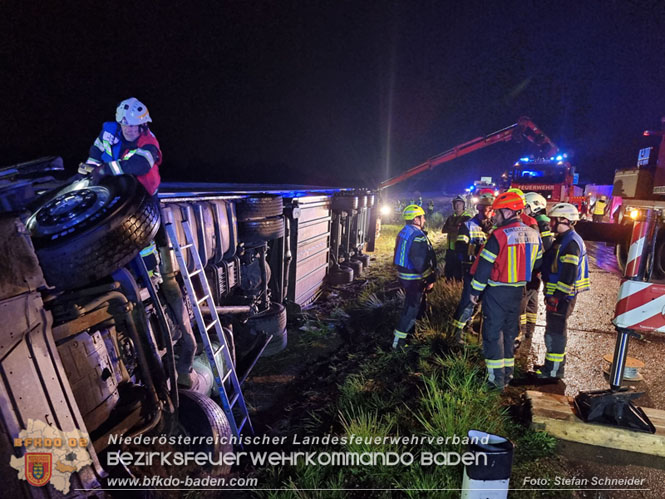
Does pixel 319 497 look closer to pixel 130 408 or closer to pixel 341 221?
pixel 130 408

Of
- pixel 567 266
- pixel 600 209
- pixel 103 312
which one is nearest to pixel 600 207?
pixel 600 209

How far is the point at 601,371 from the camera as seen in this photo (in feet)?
13.3

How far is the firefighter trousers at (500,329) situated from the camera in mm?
3533

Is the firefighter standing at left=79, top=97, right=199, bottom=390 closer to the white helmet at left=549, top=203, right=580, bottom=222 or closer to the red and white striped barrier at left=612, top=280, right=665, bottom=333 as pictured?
the red and white striped barrier at left=612, top=280, right=665, bottom=333

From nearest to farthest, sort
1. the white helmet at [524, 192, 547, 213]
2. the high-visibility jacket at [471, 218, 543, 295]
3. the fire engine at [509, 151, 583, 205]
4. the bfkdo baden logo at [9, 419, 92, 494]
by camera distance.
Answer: the bfkdo baden logo at [9, 419, 92, 494]
the high-visibility jacket at [471, 218, 543, 295]
the white helmet at [524, 192, 547, 213]
the fire engine at [509, 151, 583, 205]

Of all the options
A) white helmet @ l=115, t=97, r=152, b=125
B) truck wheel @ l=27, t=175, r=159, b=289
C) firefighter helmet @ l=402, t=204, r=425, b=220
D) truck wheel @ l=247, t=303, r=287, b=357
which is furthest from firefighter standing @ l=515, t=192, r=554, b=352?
white helmet @ l=115, t=97, r=152, b=125

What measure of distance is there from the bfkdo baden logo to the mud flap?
353cm

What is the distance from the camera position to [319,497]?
236cm

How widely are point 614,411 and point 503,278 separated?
135 cm

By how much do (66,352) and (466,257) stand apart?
4952 millimetres

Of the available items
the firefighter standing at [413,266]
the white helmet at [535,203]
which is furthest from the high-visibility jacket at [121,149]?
the white helmet at [535,203]

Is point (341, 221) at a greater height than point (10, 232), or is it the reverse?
point (10, 232)

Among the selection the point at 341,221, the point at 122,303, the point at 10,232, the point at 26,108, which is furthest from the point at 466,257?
the point at 26,108

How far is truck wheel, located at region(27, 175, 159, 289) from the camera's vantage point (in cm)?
203
